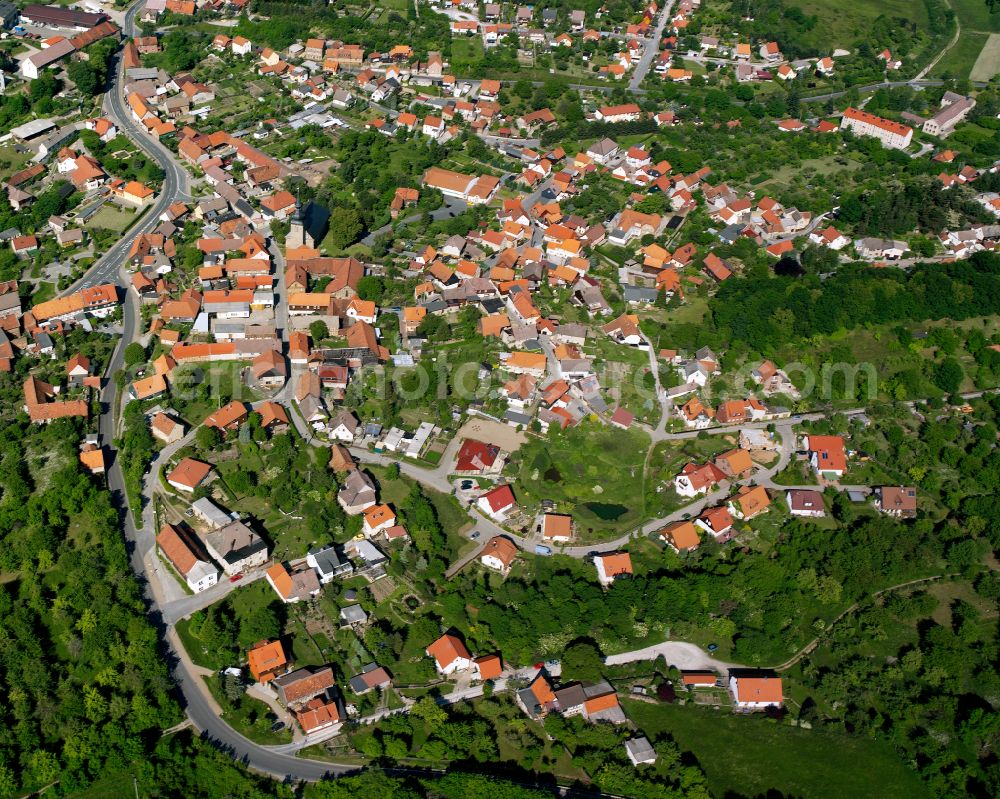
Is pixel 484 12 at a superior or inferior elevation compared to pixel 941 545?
superior

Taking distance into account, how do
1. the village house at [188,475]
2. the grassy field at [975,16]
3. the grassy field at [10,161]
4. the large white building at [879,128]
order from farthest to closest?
1. the grassy field at [975,16]
2. the large white building at [879,128]
3. the grassy field at [10,161]
4. the village house at [188,475]

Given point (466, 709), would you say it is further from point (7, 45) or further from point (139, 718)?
point (7, 45)

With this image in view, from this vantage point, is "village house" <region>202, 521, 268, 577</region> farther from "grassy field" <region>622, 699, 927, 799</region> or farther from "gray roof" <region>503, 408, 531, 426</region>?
"grassy field" <region>622, 699, 927, 799</region>

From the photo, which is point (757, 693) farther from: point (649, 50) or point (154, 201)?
point (649, 50)

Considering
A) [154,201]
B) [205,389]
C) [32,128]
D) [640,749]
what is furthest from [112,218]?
[640,749]

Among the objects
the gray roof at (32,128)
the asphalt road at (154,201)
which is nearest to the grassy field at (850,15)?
the asphalt road at (154,201)

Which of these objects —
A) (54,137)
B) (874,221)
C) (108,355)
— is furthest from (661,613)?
(54,137)

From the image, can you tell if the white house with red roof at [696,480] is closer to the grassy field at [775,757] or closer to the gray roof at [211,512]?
the grassy field at [775,757]
